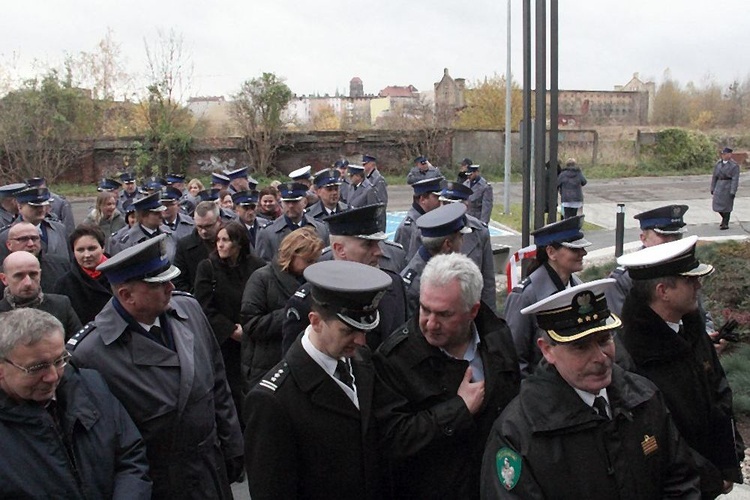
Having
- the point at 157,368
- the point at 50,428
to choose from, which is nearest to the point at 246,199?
the point at 157,368

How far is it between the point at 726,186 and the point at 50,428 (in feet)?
55.4

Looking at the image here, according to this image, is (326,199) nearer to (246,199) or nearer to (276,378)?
(246,199)

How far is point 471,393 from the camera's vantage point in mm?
3090

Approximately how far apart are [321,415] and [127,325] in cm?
120

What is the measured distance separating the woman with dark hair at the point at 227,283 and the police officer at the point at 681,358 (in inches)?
127

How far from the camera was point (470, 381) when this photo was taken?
10.5ft

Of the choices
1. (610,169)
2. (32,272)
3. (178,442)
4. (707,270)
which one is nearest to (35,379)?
(178,442)

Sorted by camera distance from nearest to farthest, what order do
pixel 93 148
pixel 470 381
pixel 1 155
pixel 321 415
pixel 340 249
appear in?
pixel 321 415, pixel 470 381, pixel 340 249, pixel 1 155, pixel 93 148

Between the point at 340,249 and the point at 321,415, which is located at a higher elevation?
the point at 340,249

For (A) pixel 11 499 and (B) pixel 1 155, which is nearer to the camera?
(A) pixel 11 499

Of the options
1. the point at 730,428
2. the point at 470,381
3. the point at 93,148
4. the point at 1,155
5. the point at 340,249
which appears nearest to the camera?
the point at 470,381

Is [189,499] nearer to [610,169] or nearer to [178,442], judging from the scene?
[178,442]

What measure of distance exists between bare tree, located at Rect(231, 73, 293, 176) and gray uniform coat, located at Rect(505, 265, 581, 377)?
28.1m

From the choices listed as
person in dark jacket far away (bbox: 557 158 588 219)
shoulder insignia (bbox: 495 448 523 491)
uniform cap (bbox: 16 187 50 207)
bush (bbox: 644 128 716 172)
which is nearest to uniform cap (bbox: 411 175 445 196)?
uniform cap (bbox: 16 187 50 207)
